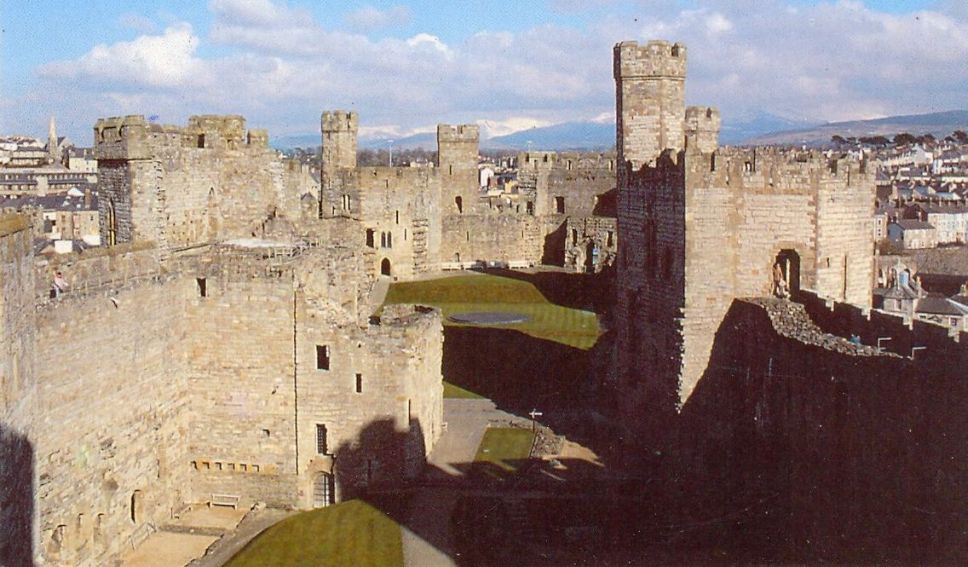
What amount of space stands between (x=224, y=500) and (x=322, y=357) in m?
4.47

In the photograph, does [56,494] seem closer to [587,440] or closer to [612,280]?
[587,440]

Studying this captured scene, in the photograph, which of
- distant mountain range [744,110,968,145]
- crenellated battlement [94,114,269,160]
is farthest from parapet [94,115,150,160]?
distant mountain range [744,110,968,145]

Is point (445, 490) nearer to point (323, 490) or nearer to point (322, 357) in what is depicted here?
point (323, 490)

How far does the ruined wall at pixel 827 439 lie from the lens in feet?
56.6

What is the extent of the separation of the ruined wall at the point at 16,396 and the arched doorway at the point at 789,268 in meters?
17.1

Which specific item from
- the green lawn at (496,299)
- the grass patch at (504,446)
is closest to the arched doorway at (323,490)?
the grass patch at (504,446)

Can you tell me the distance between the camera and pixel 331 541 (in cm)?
2452

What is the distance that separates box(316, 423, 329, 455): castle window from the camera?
1114 inches

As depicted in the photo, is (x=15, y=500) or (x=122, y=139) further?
(x=122, y=139)

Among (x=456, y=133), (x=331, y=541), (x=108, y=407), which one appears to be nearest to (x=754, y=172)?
(x=331, y=541)

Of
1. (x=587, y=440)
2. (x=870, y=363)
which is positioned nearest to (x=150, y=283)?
(x=587, y=440)

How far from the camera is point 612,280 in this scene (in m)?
52.4

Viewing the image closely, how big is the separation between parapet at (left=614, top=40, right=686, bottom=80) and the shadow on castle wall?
20749 mm

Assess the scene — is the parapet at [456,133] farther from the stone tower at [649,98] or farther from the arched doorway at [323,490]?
the arched doorway at [323,490]
